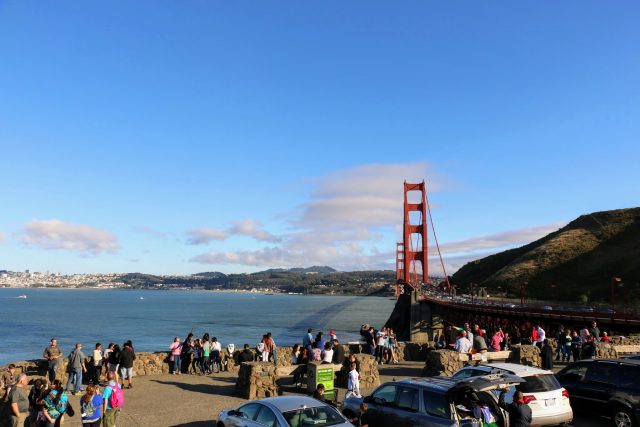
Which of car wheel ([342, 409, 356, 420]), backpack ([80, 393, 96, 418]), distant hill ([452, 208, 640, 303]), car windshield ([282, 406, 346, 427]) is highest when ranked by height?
distant hill ([452, 208, 640, 303])

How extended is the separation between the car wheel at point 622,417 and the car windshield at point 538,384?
1616 mm

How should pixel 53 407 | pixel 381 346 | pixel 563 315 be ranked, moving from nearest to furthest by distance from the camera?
pixel 53 407, pixel 381 346, pixel 563 315

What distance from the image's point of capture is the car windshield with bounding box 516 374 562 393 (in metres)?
10.7

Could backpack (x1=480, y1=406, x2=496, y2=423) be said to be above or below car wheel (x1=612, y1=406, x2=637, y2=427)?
above

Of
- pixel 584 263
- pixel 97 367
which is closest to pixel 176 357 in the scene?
pixel 97 367

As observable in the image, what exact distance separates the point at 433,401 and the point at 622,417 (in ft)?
16.8

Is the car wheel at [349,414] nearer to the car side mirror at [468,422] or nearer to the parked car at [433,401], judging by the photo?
the parked car at [433,401]

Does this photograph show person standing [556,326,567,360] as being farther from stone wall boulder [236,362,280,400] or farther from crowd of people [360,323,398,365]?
stone wall boulder [236,362,280,400]

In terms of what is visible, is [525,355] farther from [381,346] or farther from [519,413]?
[519,413]

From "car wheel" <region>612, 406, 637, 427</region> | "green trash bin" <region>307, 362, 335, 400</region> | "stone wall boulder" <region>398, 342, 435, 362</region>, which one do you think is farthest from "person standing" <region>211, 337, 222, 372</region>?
"car wheel" <region>612, 406, 637, 427</region>

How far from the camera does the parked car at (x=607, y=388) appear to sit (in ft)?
36.3

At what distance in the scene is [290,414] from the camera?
8.69 meters

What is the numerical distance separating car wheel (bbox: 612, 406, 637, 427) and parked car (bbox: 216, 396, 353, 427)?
6739mm

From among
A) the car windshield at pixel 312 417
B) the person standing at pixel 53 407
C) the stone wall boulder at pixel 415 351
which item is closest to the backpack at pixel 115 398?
the person standing at pixel 53 407
